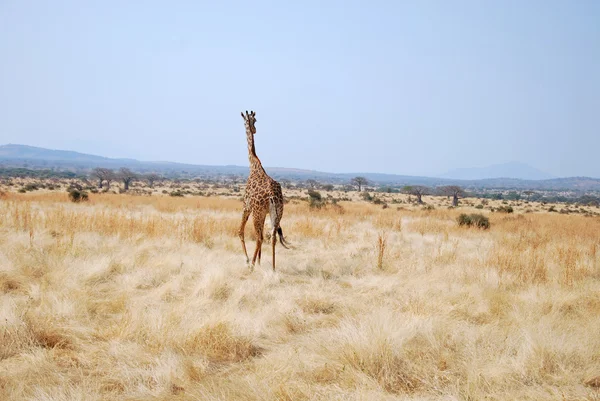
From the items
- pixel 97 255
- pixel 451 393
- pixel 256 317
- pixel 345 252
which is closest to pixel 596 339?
pixel 451 393

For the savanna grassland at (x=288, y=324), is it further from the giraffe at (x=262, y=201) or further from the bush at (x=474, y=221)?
the bush at (x=474, y=221)

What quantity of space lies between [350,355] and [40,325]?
10.3 feet

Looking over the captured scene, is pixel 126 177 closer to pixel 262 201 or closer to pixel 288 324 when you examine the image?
pixel 262 201

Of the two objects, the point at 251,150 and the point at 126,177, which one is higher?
the point at 251,150

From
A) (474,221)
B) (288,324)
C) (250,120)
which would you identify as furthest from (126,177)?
(288,324)

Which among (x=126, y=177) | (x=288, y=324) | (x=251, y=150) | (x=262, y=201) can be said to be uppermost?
(x=251, y=150)

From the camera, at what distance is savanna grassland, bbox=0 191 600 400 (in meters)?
3.28

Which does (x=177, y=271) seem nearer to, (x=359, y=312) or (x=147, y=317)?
(x=147, y=317)

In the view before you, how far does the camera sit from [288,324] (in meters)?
4.65

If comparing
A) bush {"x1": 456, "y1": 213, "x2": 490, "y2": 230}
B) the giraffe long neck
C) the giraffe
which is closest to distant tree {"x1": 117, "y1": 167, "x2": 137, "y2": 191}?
bush {"x1": 456, "y1": 213, "x2": 490, "y2": 230}

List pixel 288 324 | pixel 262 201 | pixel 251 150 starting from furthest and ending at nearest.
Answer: pixel 251 150 < pixel 262 201 < pixel 288 324

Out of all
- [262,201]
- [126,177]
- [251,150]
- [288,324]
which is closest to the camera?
[288,324]

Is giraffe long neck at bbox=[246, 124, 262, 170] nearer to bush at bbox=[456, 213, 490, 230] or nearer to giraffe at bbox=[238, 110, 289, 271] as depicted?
giraffe at bbox=[238, 110, 289, 271]

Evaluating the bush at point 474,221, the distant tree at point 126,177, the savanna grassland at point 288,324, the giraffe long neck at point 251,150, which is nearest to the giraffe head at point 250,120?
the giraffe long neck at point 251,150
